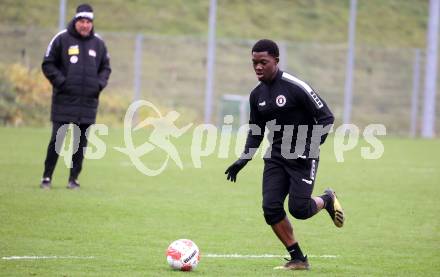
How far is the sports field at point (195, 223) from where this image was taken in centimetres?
878

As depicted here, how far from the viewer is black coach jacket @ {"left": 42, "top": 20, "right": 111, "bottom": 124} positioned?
14.0 metres

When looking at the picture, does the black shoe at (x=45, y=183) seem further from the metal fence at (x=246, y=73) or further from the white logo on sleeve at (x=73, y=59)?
the metal fence at (x=246, y=73)

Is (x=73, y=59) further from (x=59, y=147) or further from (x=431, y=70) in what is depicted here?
(x=431, y=70)

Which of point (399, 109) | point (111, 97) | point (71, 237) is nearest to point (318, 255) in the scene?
point (71, 237)

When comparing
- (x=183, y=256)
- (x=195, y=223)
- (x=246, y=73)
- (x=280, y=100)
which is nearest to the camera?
(x=183, y=256)

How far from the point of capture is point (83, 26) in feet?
45.8

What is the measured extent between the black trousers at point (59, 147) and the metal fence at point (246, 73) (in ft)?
61.9

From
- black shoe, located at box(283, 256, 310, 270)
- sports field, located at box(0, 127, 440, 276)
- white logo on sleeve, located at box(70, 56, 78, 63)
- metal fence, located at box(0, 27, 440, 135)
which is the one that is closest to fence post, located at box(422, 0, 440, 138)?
metal fence, located at box(0, 27, 440, 135)

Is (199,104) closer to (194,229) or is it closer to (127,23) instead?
(127,23)

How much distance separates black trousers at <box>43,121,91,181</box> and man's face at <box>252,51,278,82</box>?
590 cm

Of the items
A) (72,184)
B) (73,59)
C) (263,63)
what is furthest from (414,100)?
(263,63)

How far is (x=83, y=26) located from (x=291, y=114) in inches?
232

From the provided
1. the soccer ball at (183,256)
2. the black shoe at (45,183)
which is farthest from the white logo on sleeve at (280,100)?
the black shoe at (45,183)

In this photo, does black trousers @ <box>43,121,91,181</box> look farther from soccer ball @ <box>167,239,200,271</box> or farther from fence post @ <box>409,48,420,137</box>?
fence post @ <box>409,48,420,137</box>
